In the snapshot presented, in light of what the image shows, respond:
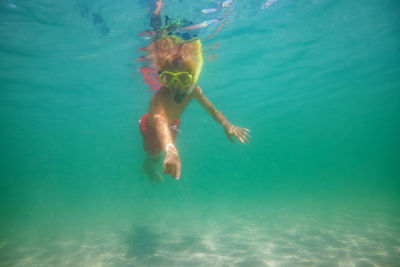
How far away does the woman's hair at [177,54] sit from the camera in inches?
167

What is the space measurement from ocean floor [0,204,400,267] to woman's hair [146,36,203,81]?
5.80 meters

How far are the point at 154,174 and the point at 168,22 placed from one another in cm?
685

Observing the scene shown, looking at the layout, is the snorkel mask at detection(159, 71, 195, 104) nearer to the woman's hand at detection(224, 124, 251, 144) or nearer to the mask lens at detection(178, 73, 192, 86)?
the mask lens at detection(178, 73, 192, 86)

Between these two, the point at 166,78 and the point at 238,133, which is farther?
the point at 238,133

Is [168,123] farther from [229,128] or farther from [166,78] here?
[229,128]

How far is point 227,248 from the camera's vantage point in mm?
7742

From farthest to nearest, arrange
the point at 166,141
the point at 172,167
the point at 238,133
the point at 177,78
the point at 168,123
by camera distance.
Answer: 1. the point at 168,123
2. the point at 238,133
3. the point at 177,78
4. the point at 166,141
5. the point at 172,167

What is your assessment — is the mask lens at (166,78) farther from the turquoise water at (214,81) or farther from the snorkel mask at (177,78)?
the turquoise water at (214,81)

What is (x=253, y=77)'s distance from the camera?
19719mm

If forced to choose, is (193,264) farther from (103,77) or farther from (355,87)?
(355,87)

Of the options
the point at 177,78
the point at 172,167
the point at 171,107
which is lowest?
the point at 172,167

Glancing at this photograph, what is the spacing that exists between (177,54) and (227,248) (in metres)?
7.01

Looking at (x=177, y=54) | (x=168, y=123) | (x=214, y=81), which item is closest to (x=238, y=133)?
(x=168, y=123)

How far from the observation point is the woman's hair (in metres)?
4.24
